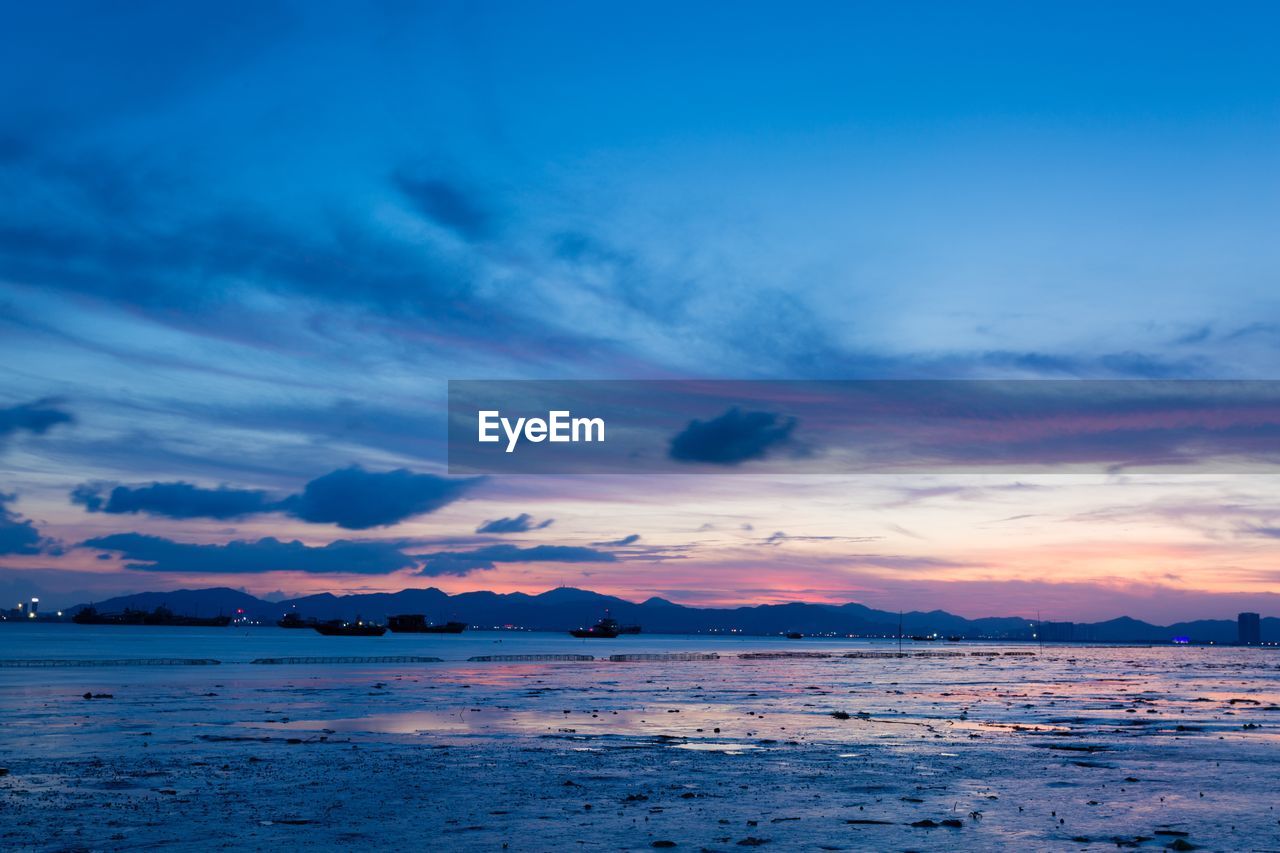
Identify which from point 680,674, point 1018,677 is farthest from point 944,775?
point 1018,677

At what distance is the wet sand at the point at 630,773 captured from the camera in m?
22.5

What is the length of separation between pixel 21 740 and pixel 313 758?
13.0 meters

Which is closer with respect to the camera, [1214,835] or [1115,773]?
[1214,835]

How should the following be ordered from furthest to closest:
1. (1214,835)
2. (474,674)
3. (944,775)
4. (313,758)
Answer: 1. (474,674)
2. (313,758)
3. (944,775)
4. (1214,835)

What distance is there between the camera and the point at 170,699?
2416 inches

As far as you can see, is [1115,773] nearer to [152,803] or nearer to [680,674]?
[152,803]

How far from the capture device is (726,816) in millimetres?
24531

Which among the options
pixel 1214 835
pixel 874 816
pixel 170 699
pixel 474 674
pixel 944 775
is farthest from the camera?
pixel 474 674

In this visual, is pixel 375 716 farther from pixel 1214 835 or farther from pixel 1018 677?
pixel 1018 677

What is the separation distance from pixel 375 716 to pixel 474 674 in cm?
5244

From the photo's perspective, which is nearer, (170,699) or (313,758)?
(313,758)

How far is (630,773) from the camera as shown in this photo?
31.5 meters

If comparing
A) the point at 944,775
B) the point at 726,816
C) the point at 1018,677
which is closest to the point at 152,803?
the point at 726,816

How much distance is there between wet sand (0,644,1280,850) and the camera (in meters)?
22.5
